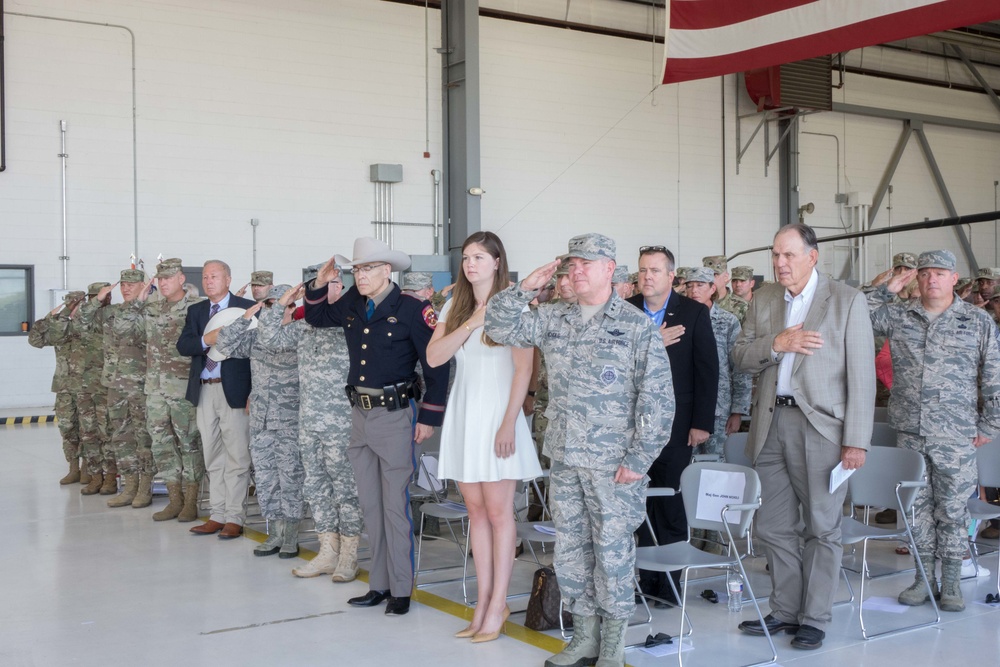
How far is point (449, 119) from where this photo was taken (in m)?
14.4

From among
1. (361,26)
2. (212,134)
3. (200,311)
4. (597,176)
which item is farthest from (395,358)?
(597,176)

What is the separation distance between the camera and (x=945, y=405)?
479 cm

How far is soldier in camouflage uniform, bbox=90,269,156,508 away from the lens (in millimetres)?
7406

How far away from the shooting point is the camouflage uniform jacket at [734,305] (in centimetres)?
829

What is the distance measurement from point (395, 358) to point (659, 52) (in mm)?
13140

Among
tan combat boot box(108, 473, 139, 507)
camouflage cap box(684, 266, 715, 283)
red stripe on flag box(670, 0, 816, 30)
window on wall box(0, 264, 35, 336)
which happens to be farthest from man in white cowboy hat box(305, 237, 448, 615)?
window on wall box(0, 264, 35, 336)

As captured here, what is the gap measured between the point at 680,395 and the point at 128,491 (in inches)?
190

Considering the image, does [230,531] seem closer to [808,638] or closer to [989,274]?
[808,638]

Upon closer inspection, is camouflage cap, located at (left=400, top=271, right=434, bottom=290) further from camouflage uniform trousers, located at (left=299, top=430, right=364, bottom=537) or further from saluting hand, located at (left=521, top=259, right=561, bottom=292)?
saluting hand, located at (left=521, top=259, right=561, bottom=292)

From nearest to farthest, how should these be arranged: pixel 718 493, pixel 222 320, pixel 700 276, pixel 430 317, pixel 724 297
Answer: pixel 718 493
pixel 430 317
pixel 700 276
pixel 222 320
pixel 724 297

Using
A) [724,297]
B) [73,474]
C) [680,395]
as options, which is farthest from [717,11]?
[73,474]

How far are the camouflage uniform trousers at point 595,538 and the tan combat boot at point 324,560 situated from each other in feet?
6.76

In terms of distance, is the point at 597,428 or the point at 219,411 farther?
the point at 219,411

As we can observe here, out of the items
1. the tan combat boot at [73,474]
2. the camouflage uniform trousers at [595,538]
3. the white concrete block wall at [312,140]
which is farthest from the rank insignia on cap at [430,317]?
the white concrete block wall at [312,140]
